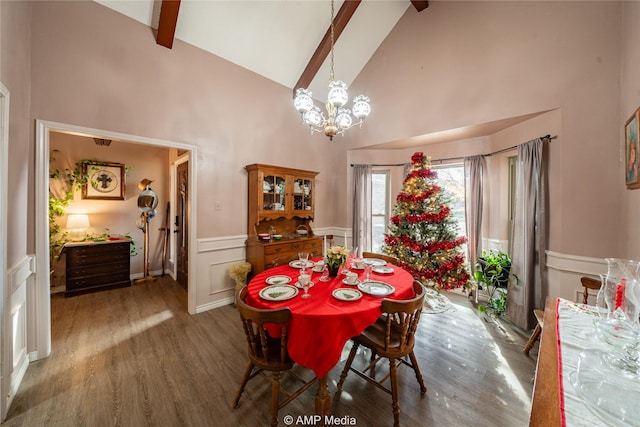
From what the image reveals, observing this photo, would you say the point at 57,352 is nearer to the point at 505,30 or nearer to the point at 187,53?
the point at 187,53

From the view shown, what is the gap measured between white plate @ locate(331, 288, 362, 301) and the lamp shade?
425cm

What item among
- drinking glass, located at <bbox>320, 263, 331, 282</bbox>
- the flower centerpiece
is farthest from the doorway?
the flower centerpiece

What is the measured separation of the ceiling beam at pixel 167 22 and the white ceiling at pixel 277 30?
6.7 inches

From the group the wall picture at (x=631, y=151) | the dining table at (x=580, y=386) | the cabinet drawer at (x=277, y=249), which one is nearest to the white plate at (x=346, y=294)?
the dining table at (x=580, y=386)

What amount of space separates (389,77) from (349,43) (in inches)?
32.9

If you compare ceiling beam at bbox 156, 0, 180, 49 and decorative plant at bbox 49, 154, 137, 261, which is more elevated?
ceiling beam at bbox 156, 0, 180, 49

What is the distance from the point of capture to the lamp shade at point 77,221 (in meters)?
3.66

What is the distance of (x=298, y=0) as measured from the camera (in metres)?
3.20

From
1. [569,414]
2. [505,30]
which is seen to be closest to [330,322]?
[569,414]

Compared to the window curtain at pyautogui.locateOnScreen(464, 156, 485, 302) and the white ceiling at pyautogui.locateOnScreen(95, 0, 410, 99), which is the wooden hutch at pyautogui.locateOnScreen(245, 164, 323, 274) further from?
the window curtain at pyautogui.locateOnScreen(464, 156, 485, 302)

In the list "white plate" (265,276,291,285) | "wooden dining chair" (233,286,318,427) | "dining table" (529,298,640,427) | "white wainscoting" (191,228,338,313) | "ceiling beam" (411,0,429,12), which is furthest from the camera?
"ceiling beam" (411,0,429,12)

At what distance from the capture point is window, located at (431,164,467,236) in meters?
3.85

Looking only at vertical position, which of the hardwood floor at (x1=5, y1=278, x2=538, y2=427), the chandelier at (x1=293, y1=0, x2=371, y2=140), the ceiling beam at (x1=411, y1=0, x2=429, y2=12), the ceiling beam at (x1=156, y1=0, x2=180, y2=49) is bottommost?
the hardwood floor at (x1=5, y1=278, x2=538, y2=427)

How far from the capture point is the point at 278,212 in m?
3.62
